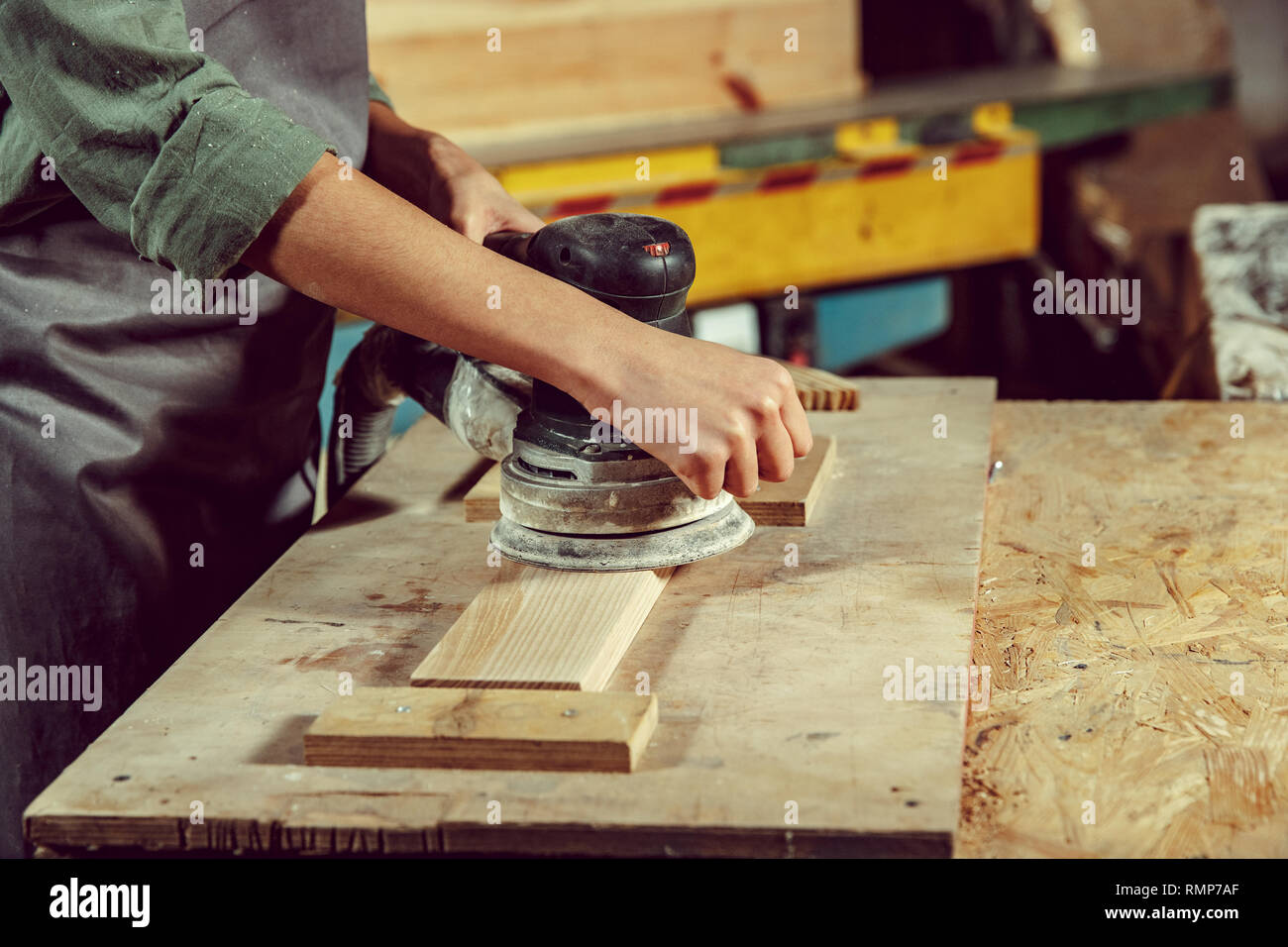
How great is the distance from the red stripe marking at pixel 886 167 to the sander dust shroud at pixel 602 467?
83.9 inches

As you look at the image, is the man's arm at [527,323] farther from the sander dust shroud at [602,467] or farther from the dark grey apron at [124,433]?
the dark grey apron at [124,433]

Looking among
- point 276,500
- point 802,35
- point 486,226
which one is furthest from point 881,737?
point 802,35

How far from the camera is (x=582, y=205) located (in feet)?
10.3

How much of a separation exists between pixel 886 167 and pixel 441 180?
1.95 metres

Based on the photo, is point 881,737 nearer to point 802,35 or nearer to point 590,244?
point 590,244

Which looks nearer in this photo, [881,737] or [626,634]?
[881,737]

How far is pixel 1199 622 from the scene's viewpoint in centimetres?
126

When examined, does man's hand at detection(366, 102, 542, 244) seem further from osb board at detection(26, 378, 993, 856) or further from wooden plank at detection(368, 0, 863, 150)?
wooden plank at detection(368, 0, 863, 150)

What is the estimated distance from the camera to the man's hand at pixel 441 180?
166cm

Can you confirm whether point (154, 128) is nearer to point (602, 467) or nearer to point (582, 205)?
point (602, 467)

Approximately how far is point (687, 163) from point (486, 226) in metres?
1.72

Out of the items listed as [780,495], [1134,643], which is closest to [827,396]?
[780,495]

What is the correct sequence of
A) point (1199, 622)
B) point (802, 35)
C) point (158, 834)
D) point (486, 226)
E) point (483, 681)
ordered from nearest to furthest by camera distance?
point (158, 834) < point (483, 681) < point (1199, 622) < point (486, 226) < point (802, 35)

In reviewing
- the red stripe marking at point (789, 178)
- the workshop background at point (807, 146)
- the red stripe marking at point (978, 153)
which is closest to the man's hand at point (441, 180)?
the workshop background at point (807, 146)
